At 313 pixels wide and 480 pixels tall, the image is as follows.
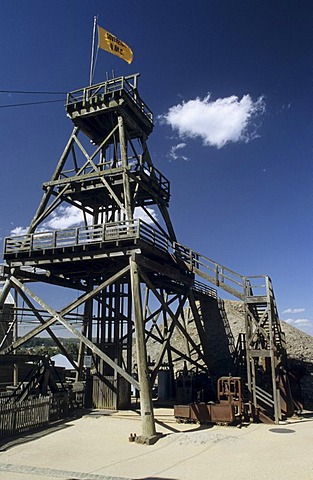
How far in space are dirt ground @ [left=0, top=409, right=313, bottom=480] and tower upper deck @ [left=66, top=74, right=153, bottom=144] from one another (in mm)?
17062

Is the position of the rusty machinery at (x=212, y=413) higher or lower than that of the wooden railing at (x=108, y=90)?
lower

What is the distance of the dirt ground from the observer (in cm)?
1096

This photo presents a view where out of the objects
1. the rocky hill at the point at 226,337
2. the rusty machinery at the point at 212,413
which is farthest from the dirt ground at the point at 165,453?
the rocky hill at the point at 226,337

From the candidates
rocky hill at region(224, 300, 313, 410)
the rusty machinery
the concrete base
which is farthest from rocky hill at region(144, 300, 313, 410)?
the concrete base

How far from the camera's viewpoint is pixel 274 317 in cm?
2223

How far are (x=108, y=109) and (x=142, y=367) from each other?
15.1 m

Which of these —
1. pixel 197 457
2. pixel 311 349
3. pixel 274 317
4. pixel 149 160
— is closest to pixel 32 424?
pixel 197 457

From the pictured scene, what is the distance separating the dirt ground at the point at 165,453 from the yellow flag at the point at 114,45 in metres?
20.9

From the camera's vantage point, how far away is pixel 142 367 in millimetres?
16672

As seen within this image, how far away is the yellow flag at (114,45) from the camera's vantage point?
80.7 ft

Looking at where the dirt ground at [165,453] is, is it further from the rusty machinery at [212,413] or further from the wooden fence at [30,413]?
the wooden fence at [30,413]

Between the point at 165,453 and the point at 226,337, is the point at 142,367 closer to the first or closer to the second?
the point at 165,453

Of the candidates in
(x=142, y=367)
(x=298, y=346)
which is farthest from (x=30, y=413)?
(x=298, y=346)

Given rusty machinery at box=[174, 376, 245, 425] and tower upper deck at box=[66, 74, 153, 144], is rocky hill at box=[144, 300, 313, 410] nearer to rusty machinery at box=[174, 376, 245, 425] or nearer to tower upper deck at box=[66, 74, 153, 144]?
rusty machinery at box=[174, 376, 245, 425]
